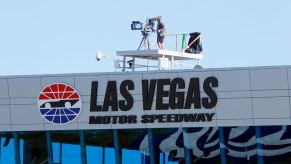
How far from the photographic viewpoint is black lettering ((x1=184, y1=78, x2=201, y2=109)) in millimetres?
35344

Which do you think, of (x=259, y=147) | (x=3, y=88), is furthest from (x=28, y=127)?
(x=259, y=147)

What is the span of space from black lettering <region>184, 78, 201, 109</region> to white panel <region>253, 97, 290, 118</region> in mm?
2053

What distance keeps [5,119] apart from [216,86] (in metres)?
7.99

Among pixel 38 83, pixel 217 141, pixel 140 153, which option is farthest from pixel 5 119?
pixel 217 141

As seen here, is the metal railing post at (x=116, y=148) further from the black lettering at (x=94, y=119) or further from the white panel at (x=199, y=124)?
the white panel at (x=199, y=124)

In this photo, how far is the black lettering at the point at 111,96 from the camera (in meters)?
35.9

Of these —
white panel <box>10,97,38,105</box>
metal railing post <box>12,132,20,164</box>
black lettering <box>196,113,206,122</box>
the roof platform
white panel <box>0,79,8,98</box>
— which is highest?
the roof platform

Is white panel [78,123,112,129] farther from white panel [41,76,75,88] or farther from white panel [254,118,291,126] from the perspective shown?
white panel [254,118,291,126]

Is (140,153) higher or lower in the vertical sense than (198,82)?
lower

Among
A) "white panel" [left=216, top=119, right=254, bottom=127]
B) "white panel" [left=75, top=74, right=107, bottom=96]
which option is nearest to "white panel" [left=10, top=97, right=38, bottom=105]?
"white panel" [left=75, top=74, right=107, bottom=96]

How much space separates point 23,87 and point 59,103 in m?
1.47

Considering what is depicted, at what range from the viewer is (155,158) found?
35969 mm

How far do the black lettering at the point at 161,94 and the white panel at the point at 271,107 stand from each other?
10.4ft

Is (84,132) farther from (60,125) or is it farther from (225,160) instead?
(225,160)
